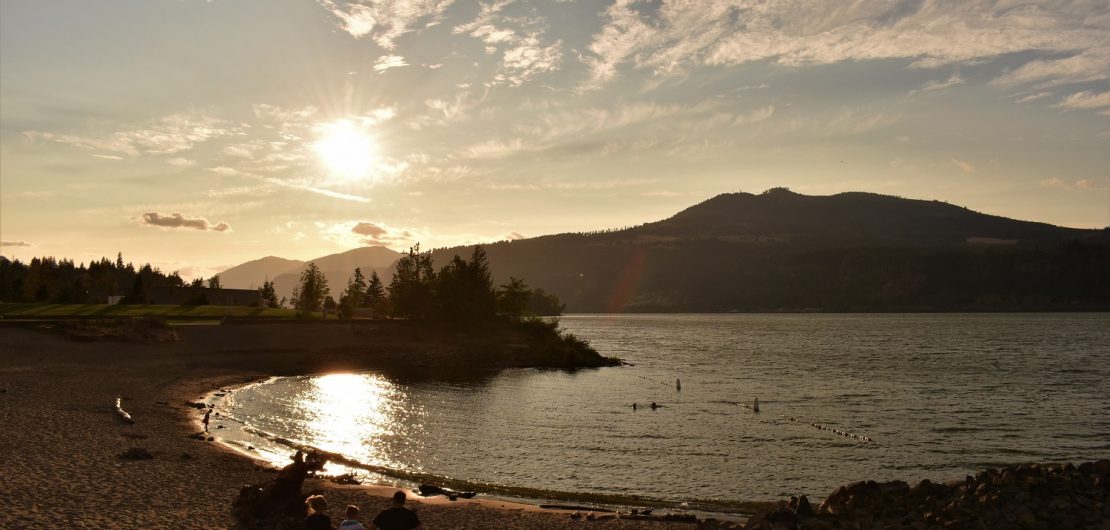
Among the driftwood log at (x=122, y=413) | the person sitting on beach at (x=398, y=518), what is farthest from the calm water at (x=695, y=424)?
the person sitting on beach at (x=398, y=518)

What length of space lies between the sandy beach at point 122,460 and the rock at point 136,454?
1.00 feet

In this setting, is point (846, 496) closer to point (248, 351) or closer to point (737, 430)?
point (737, 430)

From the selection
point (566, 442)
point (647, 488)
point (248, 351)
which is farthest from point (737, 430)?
point (248, 351)

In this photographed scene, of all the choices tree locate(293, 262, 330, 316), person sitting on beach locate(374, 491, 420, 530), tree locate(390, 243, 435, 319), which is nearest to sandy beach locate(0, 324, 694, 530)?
person sitting on beach locate(374, 491, 420, 530)

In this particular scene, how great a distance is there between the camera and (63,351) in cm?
6519

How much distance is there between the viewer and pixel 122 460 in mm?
27750

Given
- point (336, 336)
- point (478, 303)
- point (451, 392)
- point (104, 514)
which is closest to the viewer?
point (104, 514)

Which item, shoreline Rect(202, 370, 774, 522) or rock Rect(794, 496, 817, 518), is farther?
shoreline Rect(202, 370, 774, 522)

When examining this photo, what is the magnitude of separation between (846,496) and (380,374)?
63060mm

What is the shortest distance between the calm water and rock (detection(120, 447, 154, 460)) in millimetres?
5727

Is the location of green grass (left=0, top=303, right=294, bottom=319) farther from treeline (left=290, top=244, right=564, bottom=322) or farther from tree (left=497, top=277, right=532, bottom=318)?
tree (left=497, top=277, right=532, bottom=318)

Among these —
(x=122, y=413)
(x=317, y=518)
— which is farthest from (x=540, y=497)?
(x=122, y=413)

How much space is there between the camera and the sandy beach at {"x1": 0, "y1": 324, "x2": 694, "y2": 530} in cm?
2123

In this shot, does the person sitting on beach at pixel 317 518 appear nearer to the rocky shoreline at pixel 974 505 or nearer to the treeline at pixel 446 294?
the rocky shoreline at pixel 974 505
